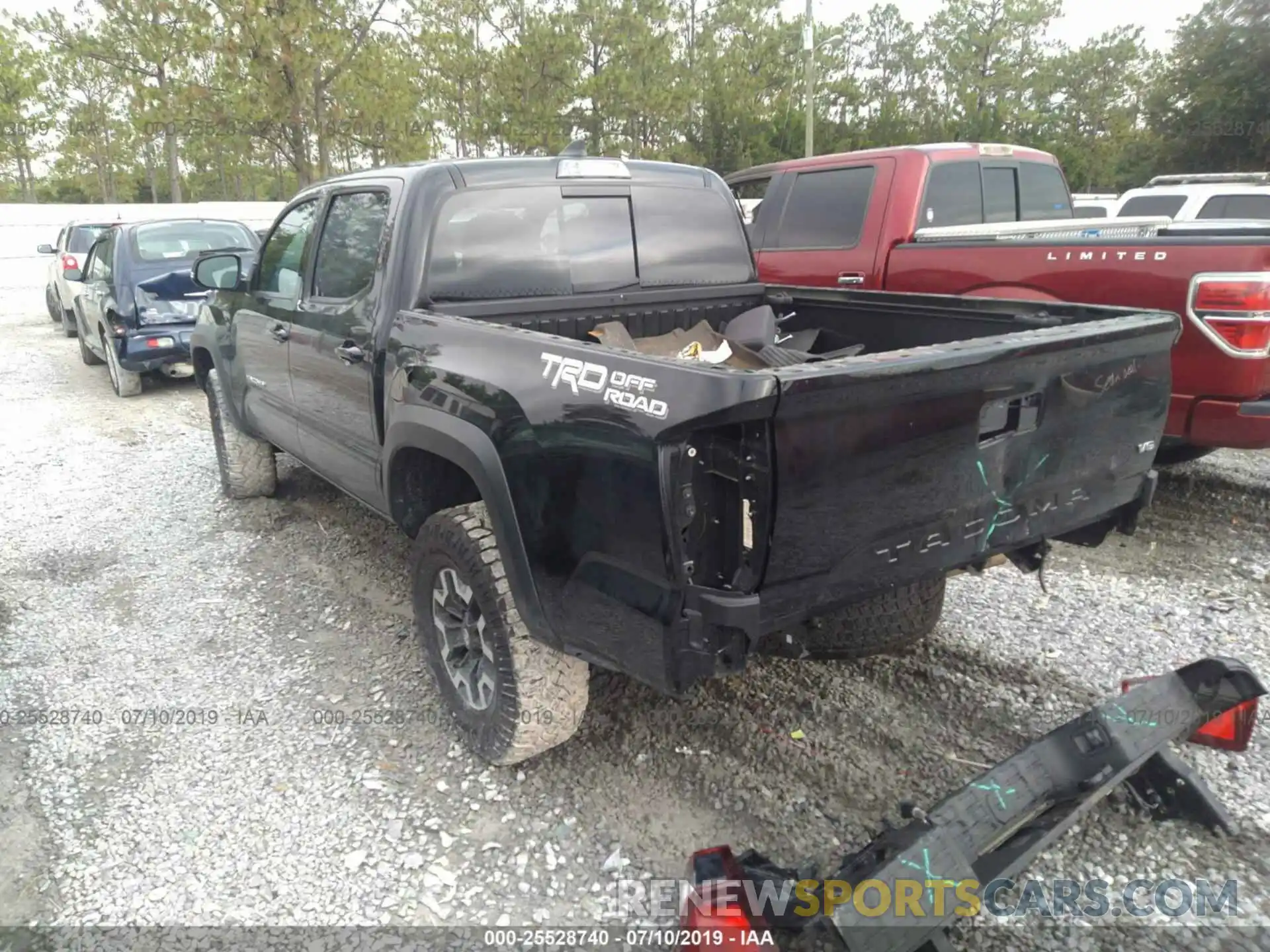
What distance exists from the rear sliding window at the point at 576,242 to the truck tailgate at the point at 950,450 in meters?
1.68

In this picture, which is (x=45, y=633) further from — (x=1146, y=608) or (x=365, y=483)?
(x=1146, y=608)

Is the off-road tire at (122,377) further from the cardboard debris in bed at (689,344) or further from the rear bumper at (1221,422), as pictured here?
the rear bumper at (1221,422)

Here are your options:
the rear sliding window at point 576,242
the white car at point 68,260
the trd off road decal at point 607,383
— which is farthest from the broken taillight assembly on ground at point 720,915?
the white car at point 68,260

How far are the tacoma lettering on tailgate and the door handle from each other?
2.15 meters

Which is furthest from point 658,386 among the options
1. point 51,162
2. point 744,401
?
point 51,162

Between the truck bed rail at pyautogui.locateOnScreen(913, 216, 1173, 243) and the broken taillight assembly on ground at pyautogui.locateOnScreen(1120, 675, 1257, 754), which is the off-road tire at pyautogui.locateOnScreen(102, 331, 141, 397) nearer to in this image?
the truck bed rail at pyautogui.locateOnScreen(913, 216, 1173, 243)

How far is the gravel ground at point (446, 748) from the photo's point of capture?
8.39ft

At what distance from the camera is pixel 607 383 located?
227 centimetres

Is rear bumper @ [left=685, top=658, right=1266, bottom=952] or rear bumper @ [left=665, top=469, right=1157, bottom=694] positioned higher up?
rear bumper @ [left=665, top=469, right=1157, bottom=694]

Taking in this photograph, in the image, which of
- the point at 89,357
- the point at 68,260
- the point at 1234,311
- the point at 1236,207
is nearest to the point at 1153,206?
the point at 1236,207

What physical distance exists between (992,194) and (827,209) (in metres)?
1.23

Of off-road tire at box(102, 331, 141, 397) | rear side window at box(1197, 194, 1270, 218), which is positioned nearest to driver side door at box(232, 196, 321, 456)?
off-road tire at box(102, 331, 141, 397)

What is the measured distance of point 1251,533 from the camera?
4816 millimetres

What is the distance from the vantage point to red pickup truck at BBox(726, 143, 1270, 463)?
415cm
